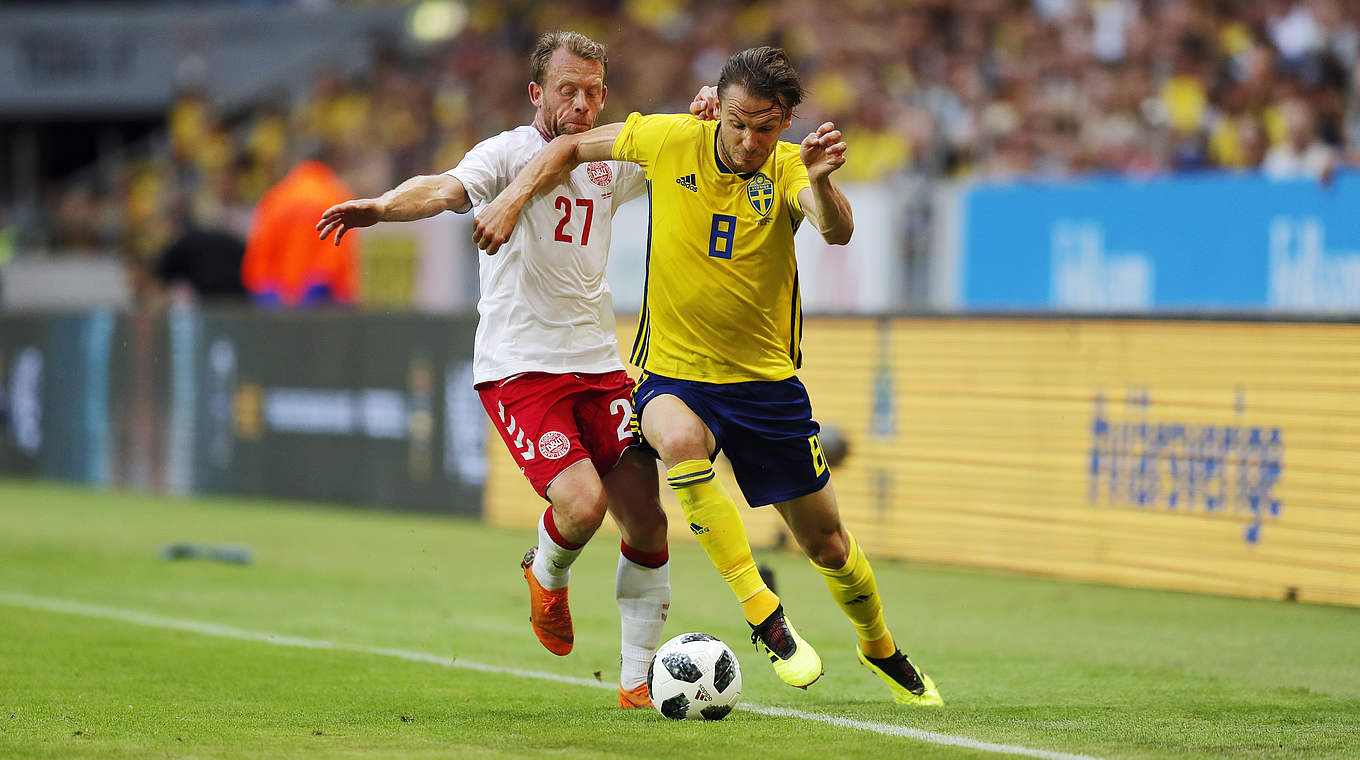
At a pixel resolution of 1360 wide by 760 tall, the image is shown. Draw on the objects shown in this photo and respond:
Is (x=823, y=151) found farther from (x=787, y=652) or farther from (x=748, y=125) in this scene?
(x=787, y=652)

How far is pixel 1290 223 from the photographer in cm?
1207

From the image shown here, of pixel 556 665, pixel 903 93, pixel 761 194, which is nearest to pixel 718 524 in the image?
pixel 761 194

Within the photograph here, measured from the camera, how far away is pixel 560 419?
20.0 ft

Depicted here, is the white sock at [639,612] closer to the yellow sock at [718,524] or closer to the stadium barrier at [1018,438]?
the yellow sock at [718,524]

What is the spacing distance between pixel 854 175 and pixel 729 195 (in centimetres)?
1143

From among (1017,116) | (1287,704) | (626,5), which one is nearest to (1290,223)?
(1017,116)

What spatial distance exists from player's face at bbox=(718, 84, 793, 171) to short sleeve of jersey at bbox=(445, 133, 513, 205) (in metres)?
0.92

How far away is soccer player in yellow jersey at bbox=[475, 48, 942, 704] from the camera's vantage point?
565 centimetres

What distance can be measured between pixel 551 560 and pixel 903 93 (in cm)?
1181

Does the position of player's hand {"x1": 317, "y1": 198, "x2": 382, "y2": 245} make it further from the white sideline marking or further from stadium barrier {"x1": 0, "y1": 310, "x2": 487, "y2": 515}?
stadium barrier {"x1": 0, "y1": 310, "x2": 487, "y2": 515}

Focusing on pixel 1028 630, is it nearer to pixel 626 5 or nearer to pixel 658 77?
pixel 658 77

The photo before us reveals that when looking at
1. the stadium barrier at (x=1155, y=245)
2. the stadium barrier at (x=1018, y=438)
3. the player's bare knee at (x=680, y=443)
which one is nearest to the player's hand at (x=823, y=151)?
the player's bare knee at (x=680, y=443)

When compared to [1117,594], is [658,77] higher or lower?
higher

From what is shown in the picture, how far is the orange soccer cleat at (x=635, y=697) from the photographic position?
607 cm
